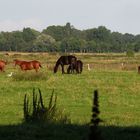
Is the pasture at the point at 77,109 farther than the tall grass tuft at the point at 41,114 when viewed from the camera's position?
No

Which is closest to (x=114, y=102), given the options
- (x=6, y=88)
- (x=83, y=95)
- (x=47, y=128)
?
(x=83, y=95)

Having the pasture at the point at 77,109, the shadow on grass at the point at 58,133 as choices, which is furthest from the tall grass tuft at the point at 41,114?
the shadow on grass at the point at 58,133

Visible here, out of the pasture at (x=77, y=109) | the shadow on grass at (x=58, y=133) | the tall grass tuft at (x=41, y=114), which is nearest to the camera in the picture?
the shadow on grass at (x=58, y=133)

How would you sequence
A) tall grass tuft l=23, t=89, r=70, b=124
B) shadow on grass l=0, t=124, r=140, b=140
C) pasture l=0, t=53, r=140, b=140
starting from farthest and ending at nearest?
tall grass tuft l=23, t=89, r=70, b=124
pasture l=0, t=53, r=140, b=140
shadow on grass l=0, t=124, r=140, b=140

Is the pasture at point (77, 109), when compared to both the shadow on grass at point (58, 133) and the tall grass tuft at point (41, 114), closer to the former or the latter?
the shadow on grass at point (58, 133)

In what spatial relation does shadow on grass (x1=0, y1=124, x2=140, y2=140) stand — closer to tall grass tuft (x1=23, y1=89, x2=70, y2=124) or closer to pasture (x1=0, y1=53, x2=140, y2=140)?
pasture (x1=0, y1=53, x2=140, y2=140)

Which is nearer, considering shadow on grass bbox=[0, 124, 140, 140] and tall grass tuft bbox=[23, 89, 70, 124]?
shadow on grass bbox=[0, 124, 140, 140]

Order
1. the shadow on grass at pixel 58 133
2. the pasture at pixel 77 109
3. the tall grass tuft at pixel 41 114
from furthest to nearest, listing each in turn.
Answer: the tall grass tuft at pixel 41 114 < the pasture at pixel 77 109 < the shadow on grass at pixel 58 133

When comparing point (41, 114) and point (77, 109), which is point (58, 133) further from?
point (77, 109)

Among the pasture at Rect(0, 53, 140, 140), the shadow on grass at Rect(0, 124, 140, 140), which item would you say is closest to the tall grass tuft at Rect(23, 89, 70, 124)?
the pasture at Rect(0, 53, 140, 140)

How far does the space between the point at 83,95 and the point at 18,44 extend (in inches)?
5805

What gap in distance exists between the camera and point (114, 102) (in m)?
17.9

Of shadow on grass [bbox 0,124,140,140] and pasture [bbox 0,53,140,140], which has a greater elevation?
shadow on grass [bbox 0,124,140,140]

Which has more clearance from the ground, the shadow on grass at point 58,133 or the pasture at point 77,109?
the shadow on grass at point 58,133
